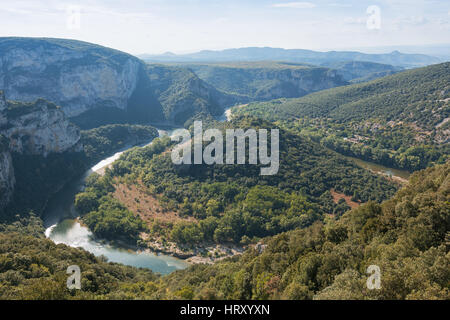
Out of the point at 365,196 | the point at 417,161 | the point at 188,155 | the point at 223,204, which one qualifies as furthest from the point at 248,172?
the point at 417,161

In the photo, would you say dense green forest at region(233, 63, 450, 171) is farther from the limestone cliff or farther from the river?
the limestone cliff

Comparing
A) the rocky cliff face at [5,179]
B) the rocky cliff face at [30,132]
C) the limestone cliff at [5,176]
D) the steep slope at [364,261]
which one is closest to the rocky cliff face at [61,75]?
the rocky cliff face at [30,132]

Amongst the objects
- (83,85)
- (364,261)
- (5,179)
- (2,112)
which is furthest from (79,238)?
(83,85)

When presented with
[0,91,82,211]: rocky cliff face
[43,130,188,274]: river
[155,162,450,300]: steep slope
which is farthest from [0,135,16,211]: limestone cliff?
[155,162,450,300]: steep slope

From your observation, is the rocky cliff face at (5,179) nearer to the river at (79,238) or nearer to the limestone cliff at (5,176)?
the limestone cliff at (5,176)

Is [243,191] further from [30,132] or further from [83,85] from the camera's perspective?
[83,85]

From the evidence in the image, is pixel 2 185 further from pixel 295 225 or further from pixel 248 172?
pixel 295 225
